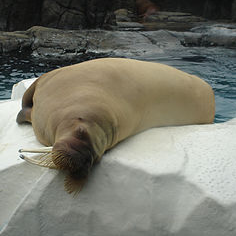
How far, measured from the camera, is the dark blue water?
5.65m

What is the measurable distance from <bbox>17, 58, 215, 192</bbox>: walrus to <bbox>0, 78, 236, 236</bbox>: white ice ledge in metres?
0.11

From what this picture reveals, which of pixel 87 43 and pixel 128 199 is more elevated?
pixel 128 199

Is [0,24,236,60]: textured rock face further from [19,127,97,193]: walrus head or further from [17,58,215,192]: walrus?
[19,127,97,193]: walrus head

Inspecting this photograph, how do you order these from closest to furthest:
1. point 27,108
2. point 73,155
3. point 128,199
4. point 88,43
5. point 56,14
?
point 73,155, point 128,199, point 27,108, point 88,43, point 56,14

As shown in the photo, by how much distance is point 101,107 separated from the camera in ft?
6.06

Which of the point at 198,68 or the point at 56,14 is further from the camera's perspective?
the point at 56,14

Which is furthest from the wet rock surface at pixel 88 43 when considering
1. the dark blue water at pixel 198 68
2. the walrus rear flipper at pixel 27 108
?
the walrus rear flipper at pixel 27 108

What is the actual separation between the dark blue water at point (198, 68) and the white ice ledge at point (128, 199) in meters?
3.07

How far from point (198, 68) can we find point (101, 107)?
6075mm

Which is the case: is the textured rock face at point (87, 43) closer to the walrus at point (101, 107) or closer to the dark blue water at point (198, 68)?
the dark blue water at point (198, 68)

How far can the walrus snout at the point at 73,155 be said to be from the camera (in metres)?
1.52

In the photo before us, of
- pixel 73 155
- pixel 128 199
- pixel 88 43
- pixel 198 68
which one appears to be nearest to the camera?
pixel 73 155

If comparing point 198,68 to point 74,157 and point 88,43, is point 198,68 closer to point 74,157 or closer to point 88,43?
point 88,43

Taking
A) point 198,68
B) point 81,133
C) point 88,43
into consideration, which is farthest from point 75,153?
point 88,43
